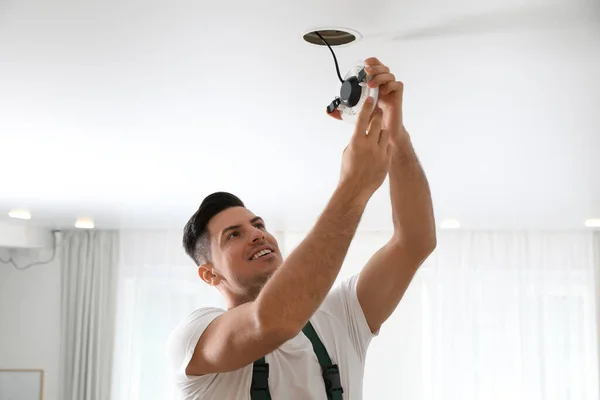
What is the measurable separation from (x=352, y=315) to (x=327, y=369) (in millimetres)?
188

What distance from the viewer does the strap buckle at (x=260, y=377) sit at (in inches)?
63.9

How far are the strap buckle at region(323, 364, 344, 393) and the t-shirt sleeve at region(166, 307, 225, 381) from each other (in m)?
0.27

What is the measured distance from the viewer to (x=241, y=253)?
1.81 meters

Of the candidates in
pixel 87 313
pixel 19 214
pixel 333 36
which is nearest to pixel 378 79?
pixel 333 36

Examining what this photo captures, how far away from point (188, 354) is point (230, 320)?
22cm

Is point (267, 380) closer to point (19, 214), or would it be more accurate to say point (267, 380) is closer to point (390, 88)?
point (390, 88)

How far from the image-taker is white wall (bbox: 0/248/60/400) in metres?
6.93

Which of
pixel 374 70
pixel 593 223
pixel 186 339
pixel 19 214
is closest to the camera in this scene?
pixel 374 70

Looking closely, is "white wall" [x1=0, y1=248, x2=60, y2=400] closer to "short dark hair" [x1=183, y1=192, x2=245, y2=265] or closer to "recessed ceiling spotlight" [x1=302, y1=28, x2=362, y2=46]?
"short dark hair" [x1=183, y1=192, x2=245, y2=265]

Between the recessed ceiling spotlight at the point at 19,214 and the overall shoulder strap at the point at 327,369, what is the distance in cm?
405

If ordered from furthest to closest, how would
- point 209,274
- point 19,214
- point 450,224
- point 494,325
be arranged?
point 494,325
point 450,224
point 19,214
point 209,274

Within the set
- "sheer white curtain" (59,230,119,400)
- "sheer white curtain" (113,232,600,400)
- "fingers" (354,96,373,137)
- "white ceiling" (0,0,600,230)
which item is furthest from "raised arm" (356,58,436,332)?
"sheer white curtain" (59,230,119,400)

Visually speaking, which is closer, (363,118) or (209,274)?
(363,118)

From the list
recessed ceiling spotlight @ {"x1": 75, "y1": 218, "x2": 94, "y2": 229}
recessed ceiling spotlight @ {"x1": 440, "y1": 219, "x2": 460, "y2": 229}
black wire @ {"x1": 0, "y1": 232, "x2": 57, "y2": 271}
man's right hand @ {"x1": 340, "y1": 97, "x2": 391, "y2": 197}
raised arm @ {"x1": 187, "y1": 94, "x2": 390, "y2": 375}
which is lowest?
raised arm @ {"x1": 187, "y1": 94, "x2": 390, "y2": 375}
